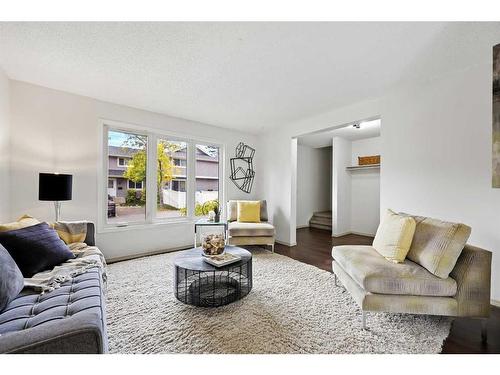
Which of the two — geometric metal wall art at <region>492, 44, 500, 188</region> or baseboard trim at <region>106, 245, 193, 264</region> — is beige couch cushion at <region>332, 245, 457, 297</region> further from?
baseboard trim at <region>106, 245, 193, 264</region>

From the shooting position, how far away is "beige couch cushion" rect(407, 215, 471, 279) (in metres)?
1.63

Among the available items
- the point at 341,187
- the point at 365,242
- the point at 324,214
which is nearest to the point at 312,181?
the point at 324,214

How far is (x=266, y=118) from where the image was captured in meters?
3.88

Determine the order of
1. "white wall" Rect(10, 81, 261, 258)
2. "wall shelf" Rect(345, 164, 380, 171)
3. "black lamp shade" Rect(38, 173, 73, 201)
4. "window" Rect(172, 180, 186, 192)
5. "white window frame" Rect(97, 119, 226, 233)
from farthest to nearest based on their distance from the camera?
1. "wall shelf" Rect(345, 164, 380, 171)
2. "window" Rect(172, 180, 186, 192)
3. "white window frame" Rect(97, 119, 226, 233)
4. "white wall" Rect(10, 81, 261, 258)
5. "black lamp shade" Rect(38, 173, 73, 201)

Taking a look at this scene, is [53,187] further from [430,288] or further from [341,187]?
[341,187]

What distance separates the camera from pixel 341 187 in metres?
5.26

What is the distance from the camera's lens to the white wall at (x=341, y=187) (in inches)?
203

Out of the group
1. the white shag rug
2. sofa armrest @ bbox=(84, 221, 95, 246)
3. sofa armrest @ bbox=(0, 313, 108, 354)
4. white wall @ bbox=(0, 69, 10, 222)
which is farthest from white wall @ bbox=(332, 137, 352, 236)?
white wall @ bbox=(0, 69, 10, 222)

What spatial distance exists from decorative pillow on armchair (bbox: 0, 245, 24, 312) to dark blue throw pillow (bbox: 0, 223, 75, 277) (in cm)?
27

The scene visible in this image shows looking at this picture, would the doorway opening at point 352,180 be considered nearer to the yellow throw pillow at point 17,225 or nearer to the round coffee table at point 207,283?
the round coffee table at point 207,283

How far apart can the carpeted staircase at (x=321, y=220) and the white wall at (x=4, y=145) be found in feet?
19.5

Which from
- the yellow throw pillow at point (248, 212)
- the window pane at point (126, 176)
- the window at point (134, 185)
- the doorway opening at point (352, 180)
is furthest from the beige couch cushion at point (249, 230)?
the doorway opening at point (352, 180)

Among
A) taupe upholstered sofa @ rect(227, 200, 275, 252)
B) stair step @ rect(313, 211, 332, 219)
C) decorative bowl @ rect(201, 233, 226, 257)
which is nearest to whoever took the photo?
decorative bowl @ rect(201, 233, 226, 257)

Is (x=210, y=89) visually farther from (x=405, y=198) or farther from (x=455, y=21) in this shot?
(x=405, y=198)
